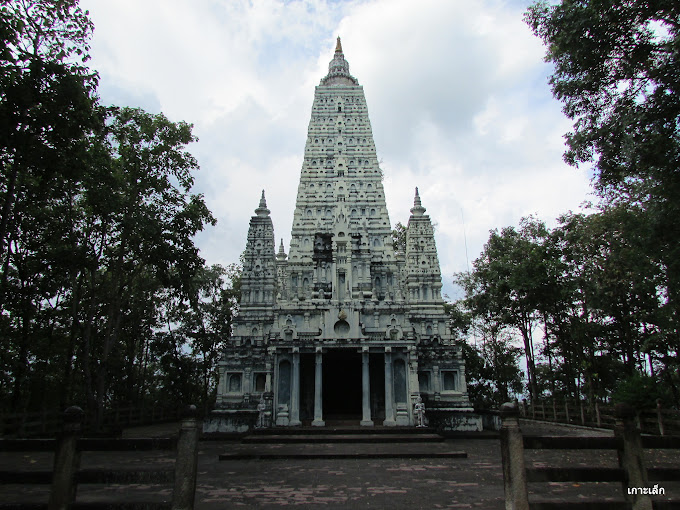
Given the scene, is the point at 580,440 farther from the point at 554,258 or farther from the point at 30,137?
the point at 554,258

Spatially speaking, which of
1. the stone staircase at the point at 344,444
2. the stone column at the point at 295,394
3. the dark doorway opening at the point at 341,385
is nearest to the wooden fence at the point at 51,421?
the stone staircase at the point at 344,444

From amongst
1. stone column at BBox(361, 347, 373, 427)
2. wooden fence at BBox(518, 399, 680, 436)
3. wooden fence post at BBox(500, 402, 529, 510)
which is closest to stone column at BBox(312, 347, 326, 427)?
stone column at BBox(361, 347, 373, 427)

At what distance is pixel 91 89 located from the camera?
10.8m

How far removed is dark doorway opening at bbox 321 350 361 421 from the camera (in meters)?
24.9

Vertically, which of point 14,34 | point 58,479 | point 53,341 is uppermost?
point 14,34

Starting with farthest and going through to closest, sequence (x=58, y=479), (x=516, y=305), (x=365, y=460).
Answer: (x=516, y=305), (x=365, y=460), (x=58, y=479)

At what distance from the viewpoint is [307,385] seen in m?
24.5

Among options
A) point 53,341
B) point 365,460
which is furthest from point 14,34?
point 53,341

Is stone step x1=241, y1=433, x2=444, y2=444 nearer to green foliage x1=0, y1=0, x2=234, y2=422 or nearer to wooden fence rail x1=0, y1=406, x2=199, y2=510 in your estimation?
green foliage x1=0, y1=0, x2=234, y2=422

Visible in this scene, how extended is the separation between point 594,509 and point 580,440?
2.79 feet

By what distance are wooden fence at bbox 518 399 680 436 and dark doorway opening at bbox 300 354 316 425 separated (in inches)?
537

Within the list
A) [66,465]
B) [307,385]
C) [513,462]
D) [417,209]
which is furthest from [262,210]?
[513,462]

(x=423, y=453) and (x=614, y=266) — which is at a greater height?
(x=614, y=266)

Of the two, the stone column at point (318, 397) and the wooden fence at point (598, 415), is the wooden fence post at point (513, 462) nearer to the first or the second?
the wooden fence at point (598, 415)
